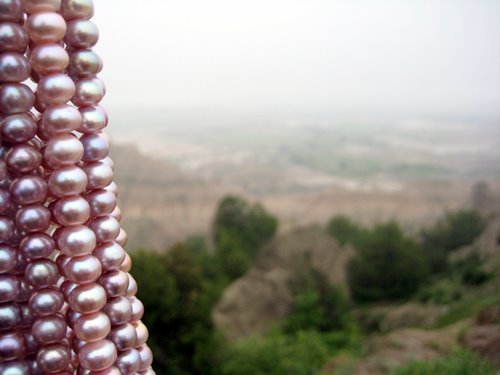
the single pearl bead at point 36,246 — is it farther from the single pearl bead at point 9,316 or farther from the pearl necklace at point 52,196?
the single pearl bead at point 9,316

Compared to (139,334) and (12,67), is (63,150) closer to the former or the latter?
(12,67)

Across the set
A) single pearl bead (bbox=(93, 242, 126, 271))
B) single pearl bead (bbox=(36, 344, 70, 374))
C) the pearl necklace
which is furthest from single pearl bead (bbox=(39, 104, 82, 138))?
single pearl bead (bbox=(36, 344, 70, 374))

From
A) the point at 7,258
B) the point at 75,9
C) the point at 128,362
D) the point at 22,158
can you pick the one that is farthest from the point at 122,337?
the point at 75,9

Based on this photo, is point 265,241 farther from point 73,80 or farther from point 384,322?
point 73,80

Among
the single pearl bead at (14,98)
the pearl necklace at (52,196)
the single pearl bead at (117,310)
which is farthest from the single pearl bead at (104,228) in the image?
the single pearl bead at (14,98)

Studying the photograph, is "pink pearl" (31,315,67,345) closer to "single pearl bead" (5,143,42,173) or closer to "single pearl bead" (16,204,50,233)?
"single pearl bead" (16,204,50,233)

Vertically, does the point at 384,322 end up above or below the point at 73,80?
below

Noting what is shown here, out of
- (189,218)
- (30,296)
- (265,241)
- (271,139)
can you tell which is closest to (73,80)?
(30,296)
